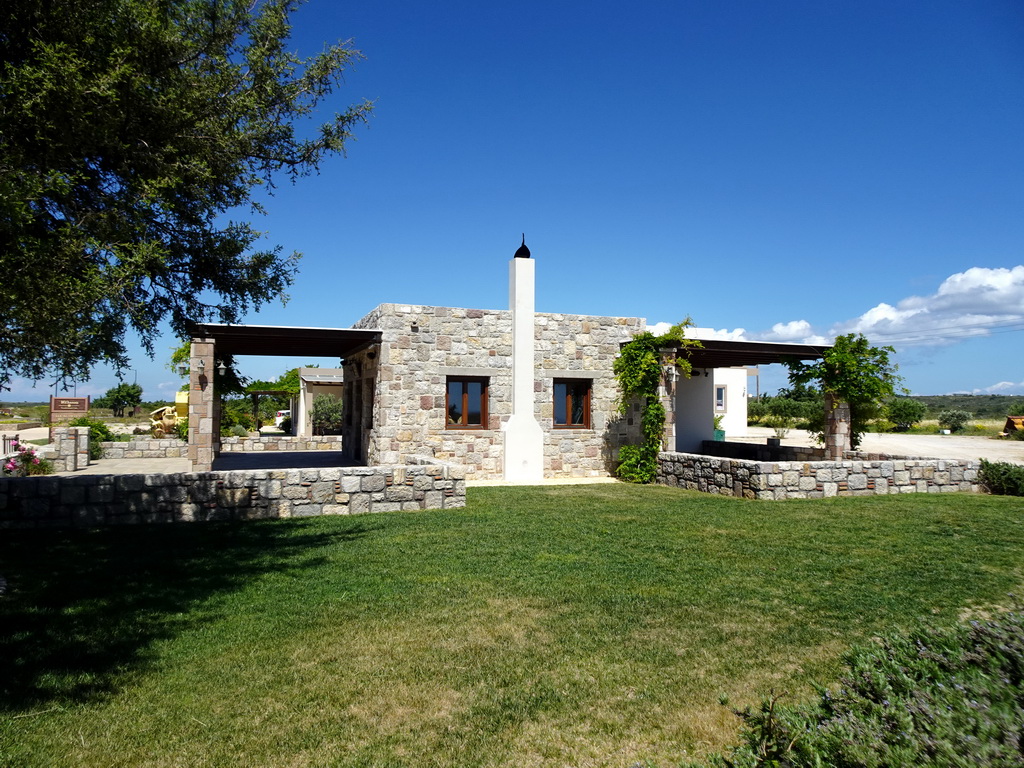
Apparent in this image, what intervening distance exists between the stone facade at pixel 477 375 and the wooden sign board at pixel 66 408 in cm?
Result: 1645

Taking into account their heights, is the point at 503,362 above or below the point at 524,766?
above

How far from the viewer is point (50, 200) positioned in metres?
6.42

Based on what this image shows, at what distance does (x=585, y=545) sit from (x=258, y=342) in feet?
32.6

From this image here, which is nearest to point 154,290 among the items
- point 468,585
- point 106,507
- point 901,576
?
point 106,507

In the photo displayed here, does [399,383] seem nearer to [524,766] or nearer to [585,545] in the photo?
[585,545]

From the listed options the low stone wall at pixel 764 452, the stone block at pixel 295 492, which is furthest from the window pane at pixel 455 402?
the low stone wall at pixel 764 452

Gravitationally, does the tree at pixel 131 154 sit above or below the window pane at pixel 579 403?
above

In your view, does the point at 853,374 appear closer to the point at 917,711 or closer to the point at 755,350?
the point at 755,350

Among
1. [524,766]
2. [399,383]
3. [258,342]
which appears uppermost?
[258,342]

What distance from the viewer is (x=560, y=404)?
Result: 16.1 meters

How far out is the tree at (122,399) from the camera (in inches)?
2201

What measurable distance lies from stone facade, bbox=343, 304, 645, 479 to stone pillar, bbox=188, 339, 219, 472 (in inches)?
134

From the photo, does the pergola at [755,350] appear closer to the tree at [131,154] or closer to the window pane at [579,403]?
the window pane at [579,403]

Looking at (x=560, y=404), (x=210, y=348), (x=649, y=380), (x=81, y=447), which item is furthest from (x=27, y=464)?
(x=649, y=380)
